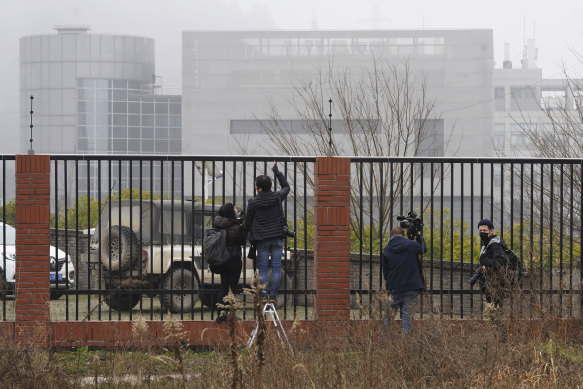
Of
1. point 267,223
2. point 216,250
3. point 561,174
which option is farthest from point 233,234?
point 561,174

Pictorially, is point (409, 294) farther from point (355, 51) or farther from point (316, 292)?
point (355, 51)

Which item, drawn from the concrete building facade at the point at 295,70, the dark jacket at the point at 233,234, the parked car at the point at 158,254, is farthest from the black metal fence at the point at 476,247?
the concrete building facade at the point at 295,70

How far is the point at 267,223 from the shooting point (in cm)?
1130

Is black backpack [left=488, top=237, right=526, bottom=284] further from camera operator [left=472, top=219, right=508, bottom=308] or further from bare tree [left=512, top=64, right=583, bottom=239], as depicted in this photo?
bare tree [left=512, top=64, right=583, bottom=239]

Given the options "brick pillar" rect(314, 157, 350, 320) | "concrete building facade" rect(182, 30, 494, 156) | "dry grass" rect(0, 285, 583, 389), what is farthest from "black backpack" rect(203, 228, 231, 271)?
"concrete building facade" rect(182, 30, 494, 156)

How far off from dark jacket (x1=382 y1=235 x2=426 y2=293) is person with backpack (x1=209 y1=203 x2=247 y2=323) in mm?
1874

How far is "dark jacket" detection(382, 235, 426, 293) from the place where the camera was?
1077cm

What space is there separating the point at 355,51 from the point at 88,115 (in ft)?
122

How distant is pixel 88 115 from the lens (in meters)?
112

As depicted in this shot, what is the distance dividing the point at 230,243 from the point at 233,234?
118 mm

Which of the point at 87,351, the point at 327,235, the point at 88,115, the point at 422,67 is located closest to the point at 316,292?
the point at 327,235

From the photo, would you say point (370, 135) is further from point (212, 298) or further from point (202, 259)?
point (202, 259)

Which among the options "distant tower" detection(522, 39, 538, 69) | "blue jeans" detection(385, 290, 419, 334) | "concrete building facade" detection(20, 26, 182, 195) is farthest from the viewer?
"distant tower" detection(522, 39, 538, 69)

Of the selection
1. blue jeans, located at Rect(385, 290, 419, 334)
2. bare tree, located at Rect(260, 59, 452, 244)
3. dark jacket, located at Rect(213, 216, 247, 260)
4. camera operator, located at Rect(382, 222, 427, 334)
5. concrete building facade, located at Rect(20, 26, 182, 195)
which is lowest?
blue jeans, located at Rect(385, 290, 419, 334)
